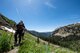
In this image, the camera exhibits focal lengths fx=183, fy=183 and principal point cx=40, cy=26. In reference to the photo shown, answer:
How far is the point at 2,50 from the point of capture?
2014 centimetres

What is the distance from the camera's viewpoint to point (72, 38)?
184 metres

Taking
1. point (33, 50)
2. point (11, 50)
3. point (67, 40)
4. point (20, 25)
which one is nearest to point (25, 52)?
point (33, 50)

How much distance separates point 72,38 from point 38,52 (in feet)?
568

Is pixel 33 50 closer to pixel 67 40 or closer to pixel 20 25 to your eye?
pixel 20 25

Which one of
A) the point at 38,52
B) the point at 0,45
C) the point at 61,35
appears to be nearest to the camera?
the point at 38,52

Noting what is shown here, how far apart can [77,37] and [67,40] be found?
14.4 m

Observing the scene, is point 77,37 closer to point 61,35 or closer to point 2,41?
point 61,35

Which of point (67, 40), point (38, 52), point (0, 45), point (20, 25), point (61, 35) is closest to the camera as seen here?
point (38, 52)

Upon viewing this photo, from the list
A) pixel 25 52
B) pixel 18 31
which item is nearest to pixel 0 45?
pixel 18 31

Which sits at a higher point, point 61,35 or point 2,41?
point 61,35

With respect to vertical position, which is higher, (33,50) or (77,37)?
(77,37)

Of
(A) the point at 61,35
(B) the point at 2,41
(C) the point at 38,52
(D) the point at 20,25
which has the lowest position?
(C) the point at 38,52

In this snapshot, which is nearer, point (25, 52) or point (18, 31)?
point (25, 52)

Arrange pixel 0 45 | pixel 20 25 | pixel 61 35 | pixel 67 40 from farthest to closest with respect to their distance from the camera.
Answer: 1. pixel 61 35
2. pixel 67 40
3. pixel 20 25
4. pixel 0 45
